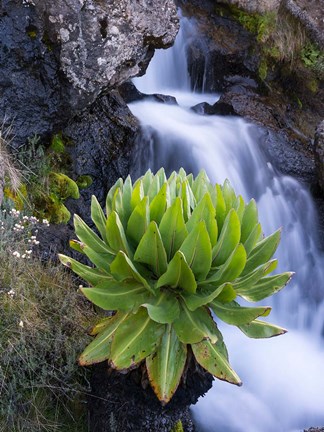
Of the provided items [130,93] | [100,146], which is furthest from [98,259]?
[130,93]

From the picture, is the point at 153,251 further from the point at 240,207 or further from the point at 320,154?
the point at 320,154

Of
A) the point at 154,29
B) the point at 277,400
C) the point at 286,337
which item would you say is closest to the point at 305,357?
the point at 286,337

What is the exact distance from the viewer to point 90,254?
8.64 ft

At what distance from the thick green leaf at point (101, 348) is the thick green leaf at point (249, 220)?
728 mm

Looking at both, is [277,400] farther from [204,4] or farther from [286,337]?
[204,4]

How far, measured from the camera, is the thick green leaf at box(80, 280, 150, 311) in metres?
2.43

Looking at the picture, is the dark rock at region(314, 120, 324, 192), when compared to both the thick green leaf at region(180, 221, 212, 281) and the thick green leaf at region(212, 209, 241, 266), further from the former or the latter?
A: the thick green leaf at region(180, 221, 212, 281)

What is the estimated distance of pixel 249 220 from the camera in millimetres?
2705

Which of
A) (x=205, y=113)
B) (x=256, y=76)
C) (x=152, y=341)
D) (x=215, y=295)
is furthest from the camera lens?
(x=256, y=76)

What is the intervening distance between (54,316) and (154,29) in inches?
121

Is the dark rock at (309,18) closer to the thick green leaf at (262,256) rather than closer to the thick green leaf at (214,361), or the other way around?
the thick green leaf at (262,256)

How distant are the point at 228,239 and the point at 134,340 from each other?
634mm

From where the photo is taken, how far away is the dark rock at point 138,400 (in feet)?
8.41

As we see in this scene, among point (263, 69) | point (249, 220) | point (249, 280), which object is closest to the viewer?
point (249, 280)
